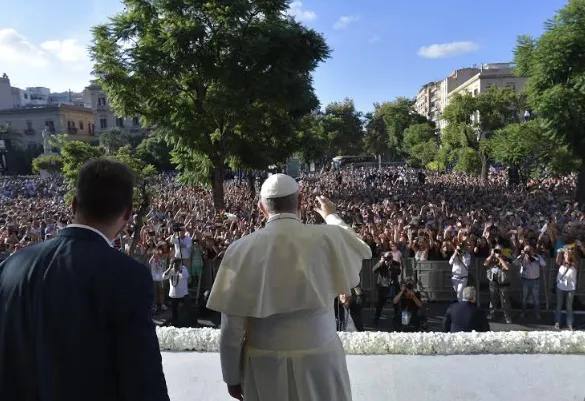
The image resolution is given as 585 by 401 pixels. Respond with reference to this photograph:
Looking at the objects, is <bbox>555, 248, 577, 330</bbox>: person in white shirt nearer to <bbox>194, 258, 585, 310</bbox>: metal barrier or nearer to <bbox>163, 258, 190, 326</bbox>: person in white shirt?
<bbox>194, 258, 585, 310</bbox>: metal barrier

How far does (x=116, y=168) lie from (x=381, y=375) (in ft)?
9.27

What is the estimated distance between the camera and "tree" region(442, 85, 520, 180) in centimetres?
3453

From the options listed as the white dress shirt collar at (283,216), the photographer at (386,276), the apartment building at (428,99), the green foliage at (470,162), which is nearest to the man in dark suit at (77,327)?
the white dress shirt collar at (283,216)

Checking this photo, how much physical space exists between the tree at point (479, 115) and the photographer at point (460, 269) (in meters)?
26.2

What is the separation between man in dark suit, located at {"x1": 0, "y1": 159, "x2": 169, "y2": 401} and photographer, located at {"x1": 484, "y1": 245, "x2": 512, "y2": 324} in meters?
8.37

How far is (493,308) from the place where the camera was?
9.14m

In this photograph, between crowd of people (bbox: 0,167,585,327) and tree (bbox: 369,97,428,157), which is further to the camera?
tree (bbox: 369,97,428,157)

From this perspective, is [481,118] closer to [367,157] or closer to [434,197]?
[434,197]

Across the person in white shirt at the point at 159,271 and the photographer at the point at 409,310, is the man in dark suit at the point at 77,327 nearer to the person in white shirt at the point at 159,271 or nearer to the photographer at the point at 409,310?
the photographer at the point at 409,310

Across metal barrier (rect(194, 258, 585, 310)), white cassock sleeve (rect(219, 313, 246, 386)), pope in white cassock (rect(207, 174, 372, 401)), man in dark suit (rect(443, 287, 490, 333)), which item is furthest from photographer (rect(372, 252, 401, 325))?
white cassock sleeve (rect(219, 313, 246, 386))

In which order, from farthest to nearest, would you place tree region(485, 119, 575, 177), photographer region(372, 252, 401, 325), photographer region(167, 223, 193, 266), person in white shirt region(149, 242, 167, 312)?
tree region(485, 119, 575, 177), photographer region(167, 223, 193, 266), person in white shirt region(149, 242, 167, 312), photographer region(372, 252, 401, 325)

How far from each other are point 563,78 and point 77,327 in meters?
21.8

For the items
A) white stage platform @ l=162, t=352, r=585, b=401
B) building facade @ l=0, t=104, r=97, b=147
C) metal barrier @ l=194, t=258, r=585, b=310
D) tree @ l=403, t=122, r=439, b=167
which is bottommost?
metal barrier @ l=194, t=258, r=585, b=310

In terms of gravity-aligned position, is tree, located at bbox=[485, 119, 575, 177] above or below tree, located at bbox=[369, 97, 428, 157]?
below
